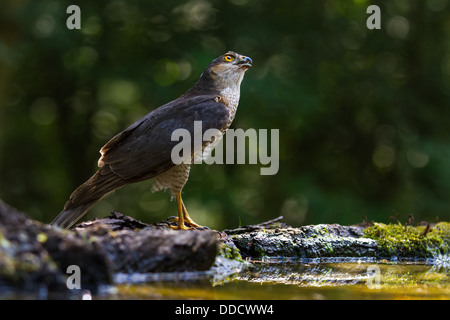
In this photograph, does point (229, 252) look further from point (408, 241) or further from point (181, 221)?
point (408, 241)

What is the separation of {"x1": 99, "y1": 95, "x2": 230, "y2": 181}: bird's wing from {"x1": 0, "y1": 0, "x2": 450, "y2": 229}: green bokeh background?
5.80 meters

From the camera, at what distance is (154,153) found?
183 inches

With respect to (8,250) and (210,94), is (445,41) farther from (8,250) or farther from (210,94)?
(8,250)

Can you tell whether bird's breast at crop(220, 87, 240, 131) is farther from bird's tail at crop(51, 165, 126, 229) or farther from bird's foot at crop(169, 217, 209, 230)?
bird's tail at crop(51, 165, 126, 229)

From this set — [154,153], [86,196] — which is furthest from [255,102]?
[86,196]

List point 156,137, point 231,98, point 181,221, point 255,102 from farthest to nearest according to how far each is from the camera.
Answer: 1. point 255,102
2. point 231,98
3. point 156,137
4. point 181,221

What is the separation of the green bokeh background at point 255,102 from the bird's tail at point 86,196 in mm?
6364

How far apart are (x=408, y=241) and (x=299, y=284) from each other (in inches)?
72.9

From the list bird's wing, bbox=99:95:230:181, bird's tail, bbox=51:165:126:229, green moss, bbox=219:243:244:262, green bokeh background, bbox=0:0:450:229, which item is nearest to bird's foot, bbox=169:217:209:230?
bird's wing, bbox=99:95:230:181

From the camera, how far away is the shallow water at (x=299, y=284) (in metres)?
2.49

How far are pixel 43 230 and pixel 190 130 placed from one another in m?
2.43

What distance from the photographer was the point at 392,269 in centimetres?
365

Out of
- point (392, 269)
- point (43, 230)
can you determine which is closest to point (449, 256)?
point (392, 269)

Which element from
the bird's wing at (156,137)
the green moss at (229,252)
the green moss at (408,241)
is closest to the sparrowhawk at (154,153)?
the bird's wing at (156,137)
